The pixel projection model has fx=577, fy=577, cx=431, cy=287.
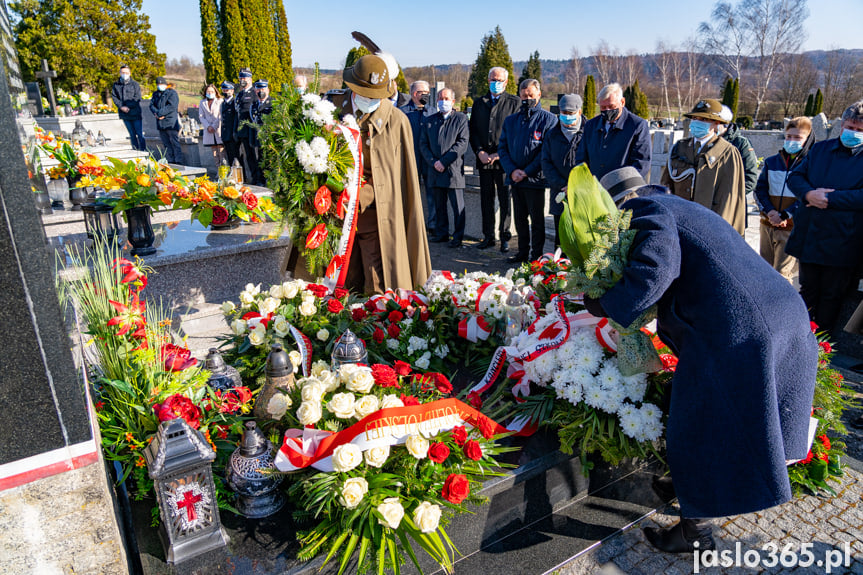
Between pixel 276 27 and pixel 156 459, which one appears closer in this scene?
pixel 156 459

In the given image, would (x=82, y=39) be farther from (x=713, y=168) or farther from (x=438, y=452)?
(x=438, y=452)

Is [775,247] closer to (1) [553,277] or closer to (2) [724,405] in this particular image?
(1) [553,277]

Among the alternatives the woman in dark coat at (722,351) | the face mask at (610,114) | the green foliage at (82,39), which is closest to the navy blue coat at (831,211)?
the face mask at (610,114)

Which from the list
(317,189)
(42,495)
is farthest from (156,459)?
(317,189)

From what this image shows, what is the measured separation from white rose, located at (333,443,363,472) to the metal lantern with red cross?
44cm

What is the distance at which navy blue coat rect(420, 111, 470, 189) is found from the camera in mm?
7801

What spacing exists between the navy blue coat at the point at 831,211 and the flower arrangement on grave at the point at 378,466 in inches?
137

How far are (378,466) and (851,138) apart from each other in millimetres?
4240

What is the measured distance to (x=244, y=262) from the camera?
185 inches

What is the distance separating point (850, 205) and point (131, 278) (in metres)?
4.87

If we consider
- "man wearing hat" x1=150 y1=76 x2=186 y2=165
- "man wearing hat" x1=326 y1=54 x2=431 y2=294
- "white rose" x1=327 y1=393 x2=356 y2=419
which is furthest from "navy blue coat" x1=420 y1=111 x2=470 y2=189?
"man wearing hat" x1=150 y1=76 x2=186 y2=165

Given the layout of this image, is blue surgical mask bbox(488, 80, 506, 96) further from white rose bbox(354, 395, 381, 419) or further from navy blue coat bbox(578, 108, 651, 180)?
white rose bbox(354, 395, 381, 419)

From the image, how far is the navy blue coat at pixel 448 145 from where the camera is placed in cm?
780

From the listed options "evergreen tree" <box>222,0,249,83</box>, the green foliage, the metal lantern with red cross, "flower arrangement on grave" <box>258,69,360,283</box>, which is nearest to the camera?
the metal lantern with red cross
